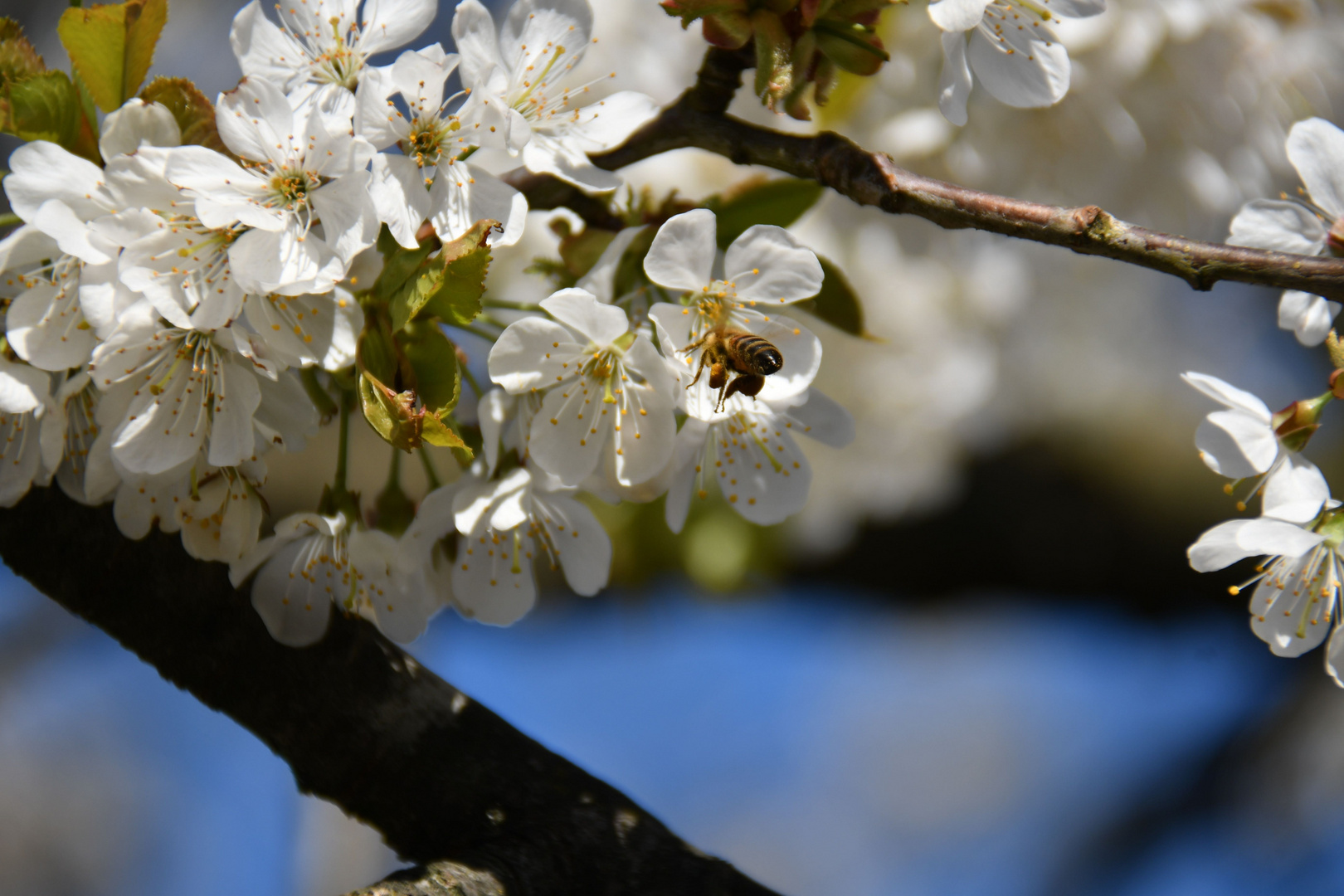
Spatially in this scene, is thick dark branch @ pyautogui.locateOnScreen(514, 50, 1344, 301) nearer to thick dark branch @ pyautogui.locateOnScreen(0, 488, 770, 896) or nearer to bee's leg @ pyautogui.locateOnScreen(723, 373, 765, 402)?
bee's leg @ pyautogui.locateOnScreen(723, 373, 765, 402)

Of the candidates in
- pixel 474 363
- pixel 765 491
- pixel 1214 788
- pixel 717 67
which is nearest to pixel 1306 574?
pixel 765 491

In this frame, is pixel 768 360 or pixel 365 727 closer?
pixel 768 360

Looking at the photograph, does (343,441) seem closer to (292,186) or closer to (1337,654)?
(292,186)

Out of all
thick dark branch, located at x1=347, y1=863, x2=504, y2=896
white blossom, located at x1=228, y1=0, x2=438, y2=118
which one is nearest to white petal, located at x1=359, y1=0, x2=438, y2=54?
white blossom, located at x1=228, y1=0, x2=438, y2=118

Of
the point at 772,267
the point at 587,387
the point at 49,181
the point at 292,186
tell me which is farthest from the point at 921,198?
the point at 49,181

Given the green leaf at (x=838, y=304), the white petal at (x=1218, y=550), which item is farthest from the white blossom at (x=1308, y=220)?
the green leaf at (x=838, y=304)

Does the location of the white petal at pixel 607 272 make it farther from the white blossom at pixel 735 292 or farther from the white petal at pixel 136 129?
the white petal at pixel 136 129

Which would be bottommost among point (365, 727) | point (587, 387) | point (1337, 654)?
point (365, 727)
